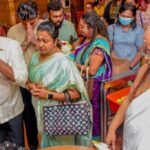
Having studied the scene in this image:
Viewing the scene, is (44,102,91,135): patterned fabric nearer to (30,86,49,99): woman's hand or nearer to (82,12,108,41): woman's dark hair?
(30,86,49,99): woman's hand

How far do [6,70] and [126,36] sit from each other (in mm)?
1656

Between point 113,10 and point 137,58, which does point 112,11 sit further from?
point 137,58

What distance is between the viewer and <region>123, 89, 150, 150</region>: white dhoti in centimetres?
153

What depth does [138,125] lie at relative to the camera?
1.59 metres

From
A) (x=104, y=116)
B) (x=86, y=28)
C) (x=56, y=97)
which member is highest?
(x=86, y=28)

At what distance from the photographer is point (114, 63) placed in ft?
9.64

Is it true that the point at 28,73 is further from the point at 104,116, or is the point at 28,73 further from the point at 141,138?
the point at 141,138

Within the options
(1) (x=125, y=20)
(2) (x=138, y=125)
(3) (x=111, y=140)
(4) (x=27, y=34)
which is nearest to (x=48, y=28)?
(4) (x=27, y=34)

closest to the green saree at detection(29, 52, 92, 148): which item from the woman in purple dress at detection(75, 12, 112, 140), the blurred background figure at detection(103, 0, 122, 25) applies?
the woman in purple dress at detection(75, 12, 112, 140)

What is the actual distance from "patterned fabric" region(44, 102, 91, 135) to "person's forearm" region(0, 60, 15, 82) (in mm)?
347

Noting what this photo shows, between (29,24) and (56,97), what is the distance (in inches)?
30.6

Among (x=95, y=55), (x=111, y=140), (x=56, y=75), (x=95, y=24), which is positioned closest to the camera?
(x=111, y=140)

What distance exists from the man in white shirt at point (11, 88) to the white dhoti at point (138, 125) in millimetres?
896

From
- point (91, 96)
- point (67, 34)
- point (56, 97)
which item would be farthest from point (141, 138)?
point (67, 34)
